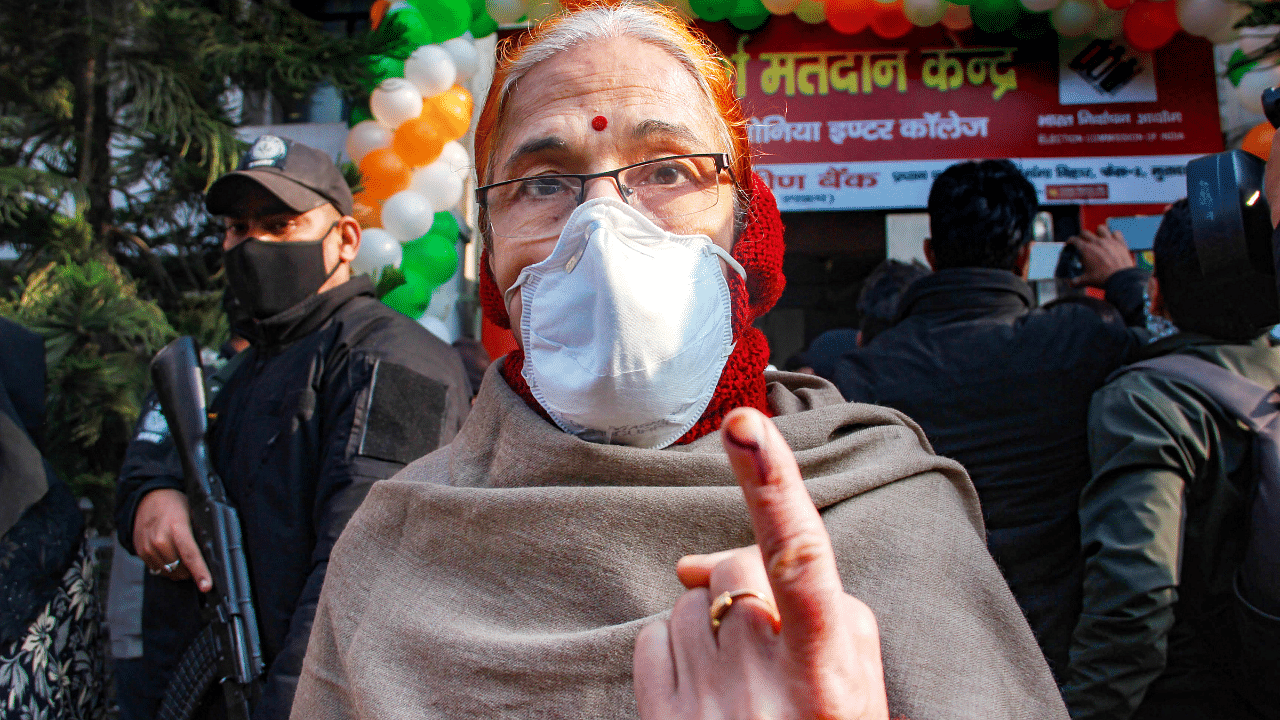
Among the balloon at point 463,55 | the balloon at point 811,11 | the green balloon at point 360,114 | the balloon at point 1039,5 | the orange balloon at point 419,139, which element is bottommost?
the orange balloon at point 419,139

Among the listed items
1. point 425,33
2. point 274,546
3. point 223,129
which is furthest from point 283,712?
point 425,33

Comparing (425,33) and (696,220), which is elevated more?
(425,33)

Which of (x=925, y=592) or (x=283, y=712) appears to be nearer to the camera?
(x=925, y=592)

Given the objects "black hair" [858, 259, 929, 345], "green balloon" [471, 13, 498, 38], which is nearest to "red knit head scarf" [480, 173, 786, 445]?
"black hair" [858, 259, 929, 345]

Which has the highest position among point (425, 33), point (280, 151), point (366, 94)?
point (425, 33)

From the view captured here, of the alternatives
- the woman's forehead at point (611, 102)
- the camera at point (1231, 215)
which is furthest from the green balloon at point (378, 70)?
A: the camera at point (1231, 215)

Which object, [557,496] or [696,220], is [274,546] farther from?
[696,220]

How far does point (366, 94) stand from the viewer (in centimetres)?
396

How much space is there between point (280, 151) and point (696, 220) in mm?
1933

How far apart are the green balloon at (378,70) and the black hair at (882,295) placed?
240 cm

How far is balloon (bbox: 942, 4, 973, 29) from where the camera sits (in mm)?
4609

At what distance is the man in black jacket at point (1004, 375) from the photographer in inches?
84.3

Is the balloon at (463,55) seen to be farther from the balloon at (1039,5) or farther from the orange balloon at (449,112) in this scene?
the balloon at (1039,5)

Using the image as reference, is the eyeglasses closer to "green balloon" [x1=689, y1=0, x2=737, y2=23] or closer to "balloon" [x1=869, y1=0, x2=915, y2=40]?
"green balloon" [x1=689, y1=0, x2=737, y2=23]
